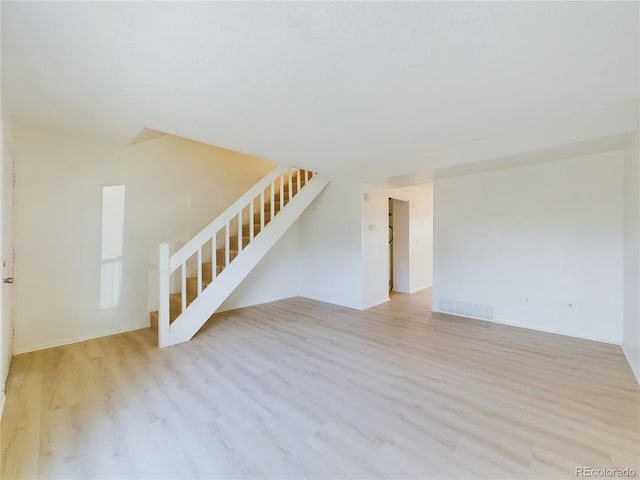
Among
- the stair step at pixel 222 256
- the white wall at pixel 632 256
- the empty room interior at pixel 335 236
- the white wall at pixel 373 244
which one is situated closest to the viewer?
the empty room interior at pixel 335 236

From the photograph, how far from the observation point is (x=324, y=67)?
1.87m

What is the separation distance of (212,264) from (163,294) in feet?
2.50

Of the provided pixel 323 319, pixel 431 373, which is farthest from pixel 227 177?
pixel 431 373

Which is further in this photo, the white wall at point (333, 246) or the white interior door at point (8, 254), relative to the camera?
the white wall at point (333, 246)

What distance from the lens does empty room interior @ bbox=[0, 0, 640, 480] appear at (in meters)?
1.57

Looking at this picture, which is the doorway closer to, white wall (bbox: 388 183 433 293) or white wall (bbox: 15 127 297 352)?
white wall (bbox: 388 183 433 293)

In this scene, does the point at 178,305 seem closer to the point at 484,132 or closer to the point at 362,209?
the point at 362,209

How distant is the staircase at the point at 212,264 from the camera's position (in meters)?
3.39

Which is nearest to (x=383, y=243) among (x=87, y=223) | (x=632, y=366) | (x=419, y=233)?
(x=419, y=233)

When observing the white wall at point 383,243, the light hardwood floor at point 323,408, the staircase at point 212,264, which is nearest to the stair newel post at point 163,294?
the staircase at point 212,264

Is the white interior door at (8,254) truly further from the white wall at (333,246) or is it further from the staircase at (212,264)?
the white wall at (333,246)

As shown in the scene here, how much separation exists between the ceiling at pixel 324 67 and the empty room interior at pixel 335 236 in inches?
0.7

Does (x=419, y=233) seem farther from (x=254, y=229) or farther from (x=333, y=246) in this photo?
(x=254, y=229)

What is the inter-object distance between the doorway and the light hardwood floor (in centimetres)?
298
